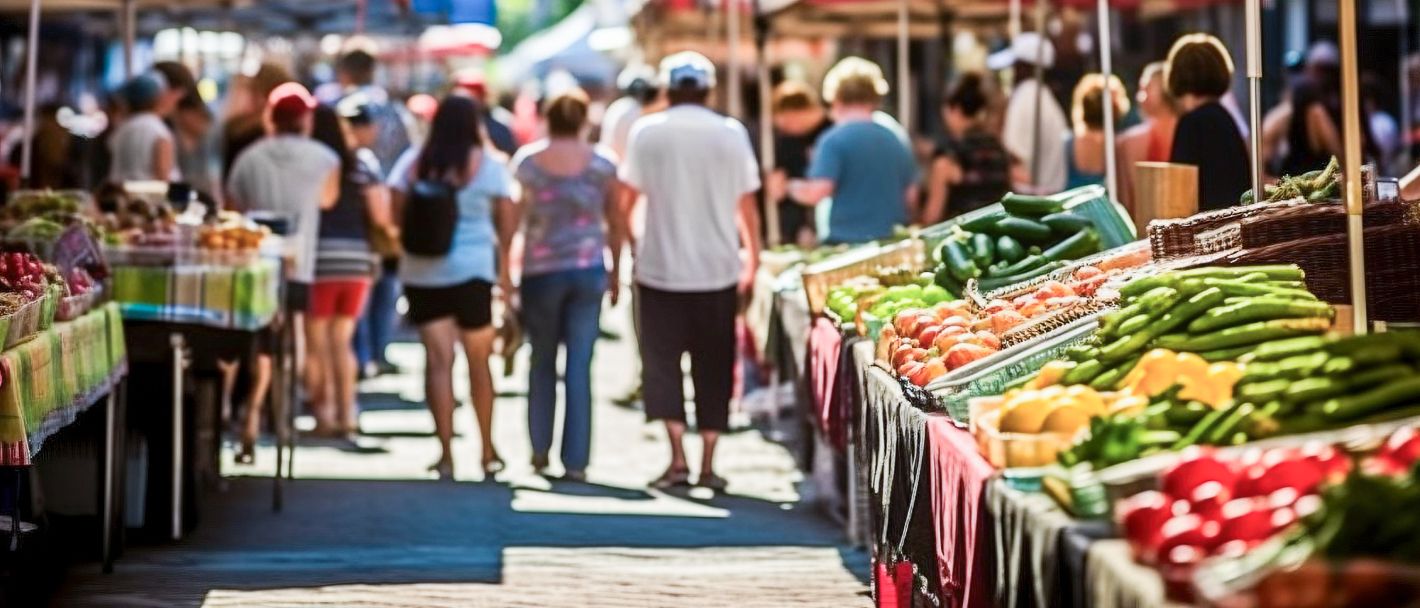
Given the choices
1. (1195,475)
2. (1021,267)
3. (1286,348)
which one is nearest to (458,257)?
(1021,267)

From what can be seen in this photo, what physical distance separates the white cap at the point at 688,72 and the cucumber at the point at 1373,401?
721 cm

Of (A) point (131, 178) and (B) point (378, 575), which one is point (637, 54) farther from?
(B) point (378, 575)

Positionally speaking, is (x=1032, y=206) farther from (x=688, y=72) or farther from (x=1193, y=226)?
(x=688, y=72)

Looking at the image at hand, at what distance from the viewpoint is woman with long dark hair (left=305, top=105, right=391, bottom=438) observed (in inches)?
554

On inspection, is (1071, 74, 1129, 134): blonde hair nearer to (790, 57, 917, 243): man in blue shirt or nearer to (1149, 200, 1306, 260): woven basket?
(790, 57, 917, 243): man in blue shirt

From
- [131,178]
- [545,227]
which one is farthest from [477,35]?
[545,227]

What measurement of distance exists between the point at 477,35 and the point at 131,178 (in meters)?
21.9

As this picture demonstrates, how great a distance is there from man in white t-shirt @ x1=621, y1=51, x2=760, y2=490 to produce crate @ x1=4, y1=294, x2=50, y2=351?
4.18 metres

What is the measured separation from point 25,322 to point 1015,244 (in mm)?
3630

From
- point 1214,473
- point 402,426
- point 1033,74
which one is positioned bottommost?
point 402,426

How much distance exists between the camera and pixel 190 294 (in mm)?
10836

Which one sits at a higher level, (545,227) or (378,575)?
(545,227)

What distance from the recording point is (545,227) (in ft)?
41.2

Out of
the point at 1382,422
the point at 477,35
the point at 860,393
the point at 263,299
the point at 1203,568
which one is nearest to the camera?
the point at 1203,568
